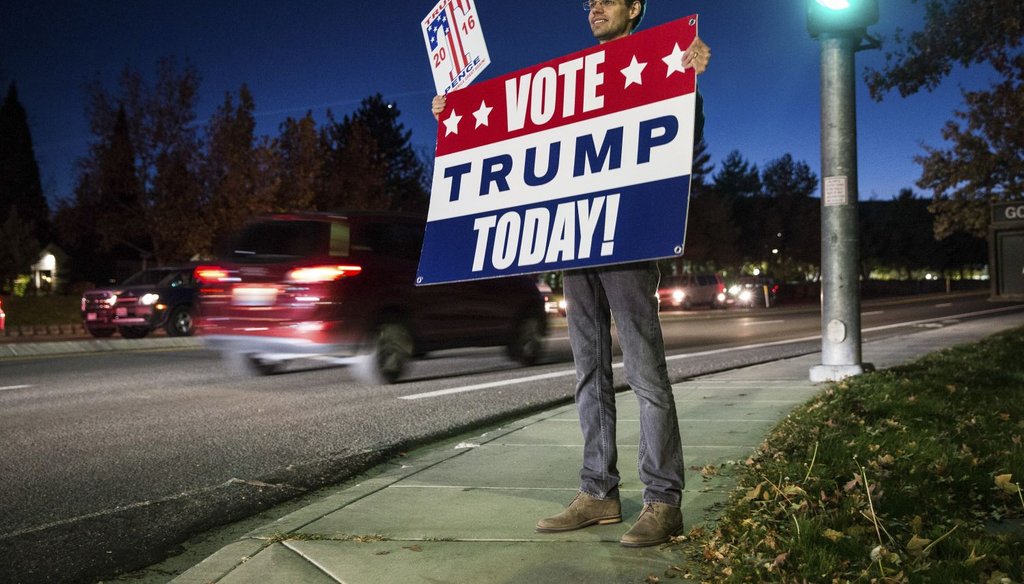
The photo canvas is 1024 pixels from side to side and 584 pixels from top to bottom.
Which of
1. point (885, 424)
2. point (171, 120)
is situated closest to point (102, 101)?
point (171, 120)

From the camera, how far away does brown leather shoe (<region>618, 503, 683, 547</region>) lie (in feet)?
12.3

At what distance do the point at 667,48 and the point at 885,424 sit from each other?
3.33m

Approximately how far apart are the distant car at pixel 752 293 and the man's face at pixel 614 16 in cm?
4531

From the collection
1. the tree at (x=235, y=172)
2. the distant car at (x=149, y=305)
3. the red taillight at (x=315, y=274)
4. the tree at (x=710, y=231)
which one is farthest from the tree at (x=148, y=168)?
the tree at (x=710, y=231)

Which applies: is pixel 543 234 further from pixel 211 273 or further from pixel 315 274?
pixel 211 273

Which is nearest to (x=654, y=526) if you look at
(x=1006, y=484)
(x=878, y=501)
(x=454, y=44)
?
(x=878, y=501)

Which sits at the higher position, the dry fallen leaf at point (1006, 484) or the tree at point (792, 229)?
the tree at point (792, 229)

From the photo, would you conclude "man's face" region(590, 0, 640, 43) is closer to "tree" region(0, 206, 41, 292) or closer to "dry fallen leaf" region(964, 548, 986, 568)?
"dry fallen leaf" region(964, 548, 986, 568)

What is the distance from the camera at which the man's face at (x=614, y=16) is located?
407 cm

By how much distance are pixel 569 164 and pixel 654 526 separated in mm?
1538

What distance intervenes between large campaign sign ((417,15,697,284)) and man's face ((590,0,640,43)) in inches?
2.4

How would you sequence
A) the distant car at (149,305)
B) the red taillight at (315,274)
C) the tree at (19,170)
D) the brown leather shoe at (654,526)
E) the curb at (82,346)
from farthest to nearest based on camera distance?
the tree at (19,170) < the distant car at (149,305) < the curb at (82,346) < the red taillight at (315,274) < the brown leather shoe at (654,526)

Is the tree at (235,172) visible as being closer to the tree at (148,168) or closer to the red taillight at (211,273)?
the tree at (148,168)

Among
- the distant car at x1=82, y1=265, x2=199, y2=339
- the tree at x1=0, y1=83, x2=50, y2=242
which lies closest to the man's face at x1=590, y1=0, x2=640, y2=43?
the distant car at x1=82, y1=265, x2=199, y2=339
